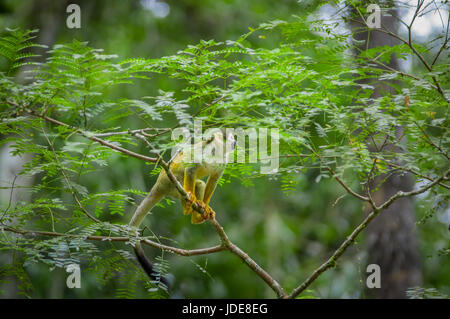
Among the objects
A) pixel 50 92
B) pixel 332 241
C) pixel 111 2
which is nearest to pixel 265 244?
pixel 332 241

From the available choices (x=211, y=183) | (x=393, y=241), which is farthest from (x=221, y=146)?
(x=393, y=241)

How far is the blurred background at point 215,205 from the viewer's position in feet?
26.0

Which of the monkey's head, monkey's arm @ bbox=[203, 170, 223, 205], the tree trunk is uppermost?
the monkey's head

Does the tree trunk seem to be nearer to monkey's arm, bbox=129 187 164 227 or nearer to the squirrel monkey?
the squirrel monkey

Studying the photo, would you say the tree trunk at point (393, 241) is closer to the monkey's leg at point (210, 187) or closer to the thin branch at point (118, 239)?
the monkey's leg at point (210, 187)

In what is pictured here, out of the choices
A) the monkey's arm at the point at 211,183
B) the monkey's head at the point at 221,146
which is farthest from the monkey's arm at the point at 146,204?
the monkey's head at the point at 221,146

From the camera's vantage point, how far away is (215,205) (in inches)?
357

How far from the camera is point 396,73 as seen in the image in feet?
7.86

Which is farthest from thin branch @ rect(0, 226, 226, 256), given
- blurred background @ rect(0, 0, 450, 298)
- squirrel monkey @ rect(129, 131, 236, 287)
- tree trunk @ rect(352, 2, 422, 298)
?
blurred background @ rect(0, 0, 450, 298)

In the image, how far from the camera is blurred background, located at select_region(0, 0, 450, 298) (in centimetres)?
791

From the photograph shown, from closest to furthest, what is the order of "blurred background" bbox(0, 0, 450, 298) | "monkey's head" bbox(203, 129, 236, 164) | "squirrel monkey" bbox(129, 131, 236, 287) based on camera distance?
"monkey's head" bbox(203, 129, 236, 164) → "squirrel monkey" bbox(129, 131, 236, 287) → "blurred background" bbox(0, 0, 450, 298)
